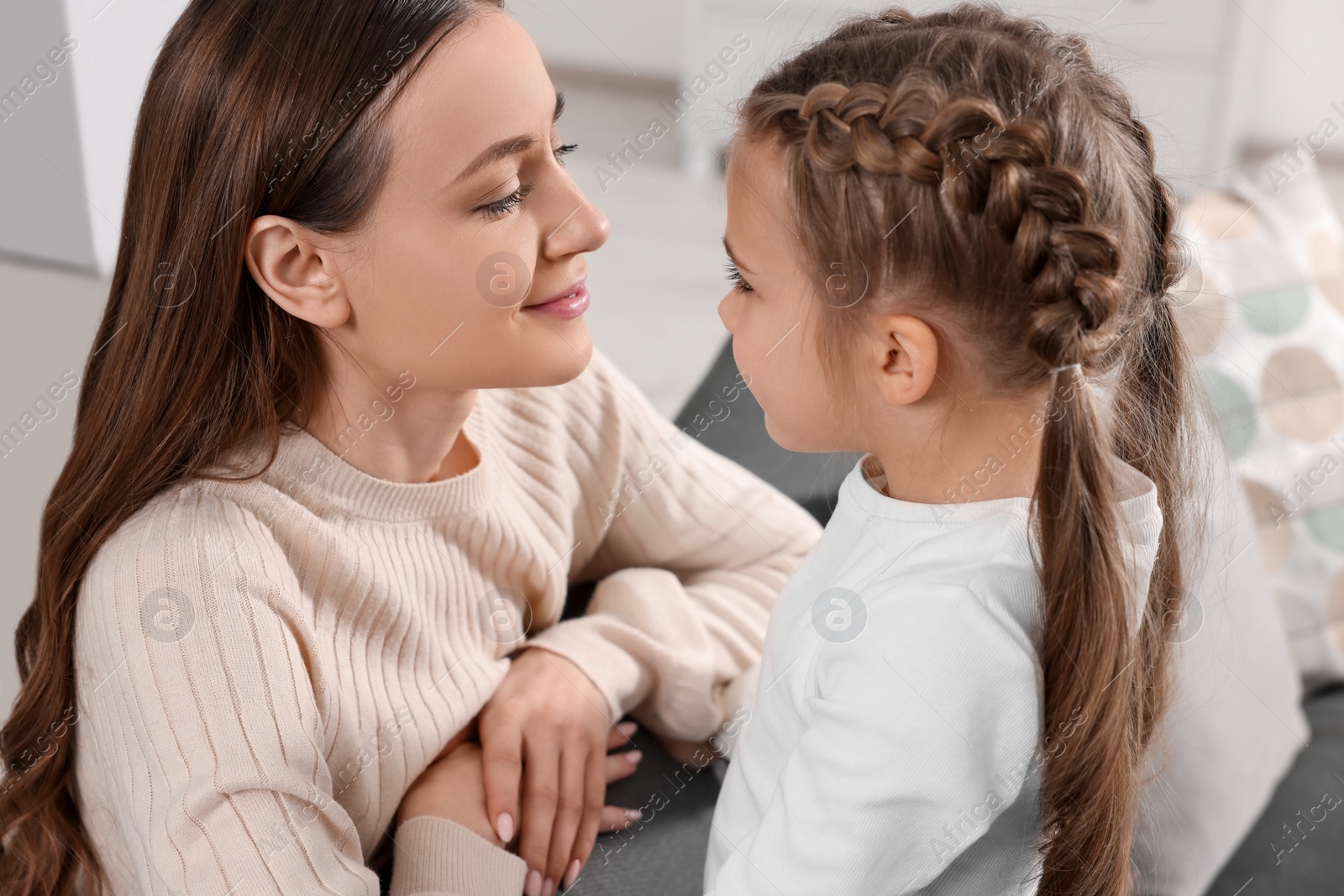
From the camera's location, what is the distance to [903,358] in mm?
752

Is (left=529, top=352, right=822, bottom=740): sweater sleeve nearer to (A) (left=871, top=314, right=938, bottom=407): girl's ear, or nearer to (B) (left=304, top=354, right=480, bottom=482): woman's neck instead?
(B) (left=304, top=354, right=480, bottom=482): woman's neck

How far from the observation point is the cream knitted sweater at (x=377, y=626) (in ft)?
2.70

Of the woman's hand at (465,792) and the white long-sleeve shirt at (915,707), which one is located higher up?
the white long-sleeve shirt at (915,707)

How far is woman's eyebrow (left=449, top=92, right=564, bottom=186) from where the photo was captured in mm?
875

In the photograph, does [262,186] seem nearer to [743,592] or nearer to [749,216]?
[749,216]

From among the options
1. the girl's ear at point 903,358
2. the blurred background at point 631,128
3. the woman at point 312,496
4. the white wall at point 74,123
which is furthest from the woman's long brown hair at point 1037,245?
the white wall at point 74,123

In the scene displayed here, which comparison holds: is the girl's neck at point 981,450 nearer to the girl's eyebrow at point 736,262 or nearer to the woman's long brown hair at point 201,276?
the girl's eyebrow at point 736,262

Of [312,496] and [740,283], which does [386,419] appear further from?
[740,283]

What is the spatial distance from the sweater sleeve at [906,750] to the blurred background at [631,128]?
44cm

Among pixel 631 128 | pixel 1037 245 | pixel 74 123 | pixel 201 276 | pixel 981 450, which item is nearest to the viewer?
pixel 1037 245

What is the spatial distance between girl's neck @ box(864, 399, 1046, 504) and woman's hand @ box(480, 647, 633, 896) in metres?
0.45

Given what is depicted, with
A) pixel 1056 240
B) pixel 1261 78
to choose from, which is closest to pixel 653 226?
pixel 1261 78

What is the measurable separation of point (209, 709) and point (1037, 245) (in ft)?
2.14

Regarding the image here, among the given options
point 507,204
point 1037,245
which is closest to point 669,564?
point 507,204
